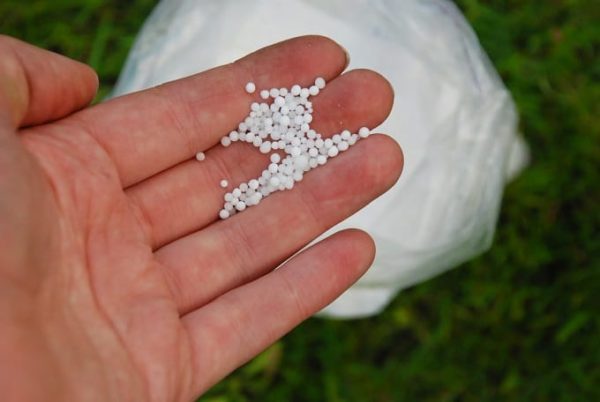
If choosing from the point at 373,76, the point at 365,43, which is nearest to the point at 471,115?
the point at 365,43

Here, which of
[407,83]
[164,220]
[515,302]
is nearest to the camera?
[164,220]

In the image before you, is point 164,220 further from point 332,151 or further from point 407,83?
point 407,83

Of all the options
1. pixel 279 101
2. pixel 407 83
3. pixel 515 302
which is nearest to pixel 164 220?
pixel 279 101

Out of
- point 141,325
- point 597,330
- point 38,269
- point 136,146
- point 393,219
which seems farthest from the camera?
point 597,330

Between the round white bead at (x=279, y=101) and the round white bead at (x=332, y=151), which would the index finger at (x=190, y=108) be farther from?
the round white bead at (x=332, y=151)

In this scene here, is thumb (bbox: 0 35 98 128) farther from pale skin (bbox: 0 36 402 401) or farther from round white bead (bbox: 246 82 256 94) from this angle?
round white bead (bbox: 246 82 256 94)

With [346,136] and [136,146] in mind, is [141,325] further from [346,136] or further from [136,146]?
[346,136]
